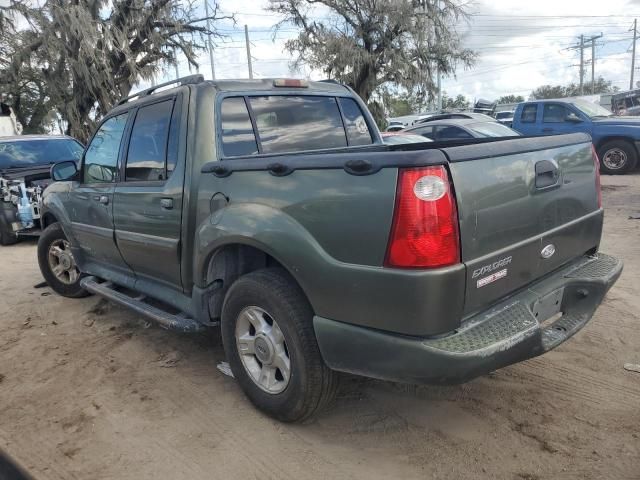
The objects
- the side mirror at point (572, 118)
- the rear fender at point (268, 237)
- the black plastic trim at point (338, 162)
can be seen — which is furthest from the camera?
the side mirror at point (572, 118)

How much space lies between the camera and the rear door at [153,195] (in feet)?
11.0

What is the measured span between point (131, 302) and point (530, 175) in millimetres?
2929

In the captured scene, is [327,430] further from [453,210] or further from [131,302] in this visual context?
[131,302]

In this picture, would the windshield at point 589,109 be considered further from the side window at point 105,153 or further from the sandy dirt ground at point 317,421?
the side window at point 105,153

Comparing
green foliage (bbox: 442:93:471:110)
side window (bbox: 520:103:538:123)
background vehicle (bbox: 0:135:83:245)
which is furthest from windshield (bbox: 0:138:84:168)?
green foliage (bbox: 442:93:471:110)

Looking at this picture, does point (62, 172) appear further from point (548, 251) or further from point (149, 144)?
point (548, 251)

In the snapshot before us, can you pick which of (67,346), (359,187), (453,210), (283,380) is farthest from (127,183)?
(453,210)

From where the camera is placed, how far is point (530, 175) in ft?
8.41

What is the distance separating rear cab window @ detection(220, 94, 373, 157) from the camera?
333cm

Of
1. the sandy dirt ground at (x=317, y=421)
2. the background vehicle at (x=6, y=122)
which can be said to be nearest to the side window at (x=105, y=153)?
the sandy dirt ground at (x=317, y=421)

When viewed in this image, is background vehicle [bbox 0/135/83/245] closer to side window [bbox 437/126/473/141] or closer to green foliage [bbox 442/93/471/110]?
side window [bbox 437/126/473/141]

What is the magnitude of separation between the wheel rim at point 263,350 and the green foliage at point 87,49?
1727cm

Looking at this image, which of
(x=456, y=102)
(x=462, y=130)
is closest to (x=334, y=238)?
(x=462, y=130)

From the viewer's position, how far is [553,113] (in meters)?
13.2
